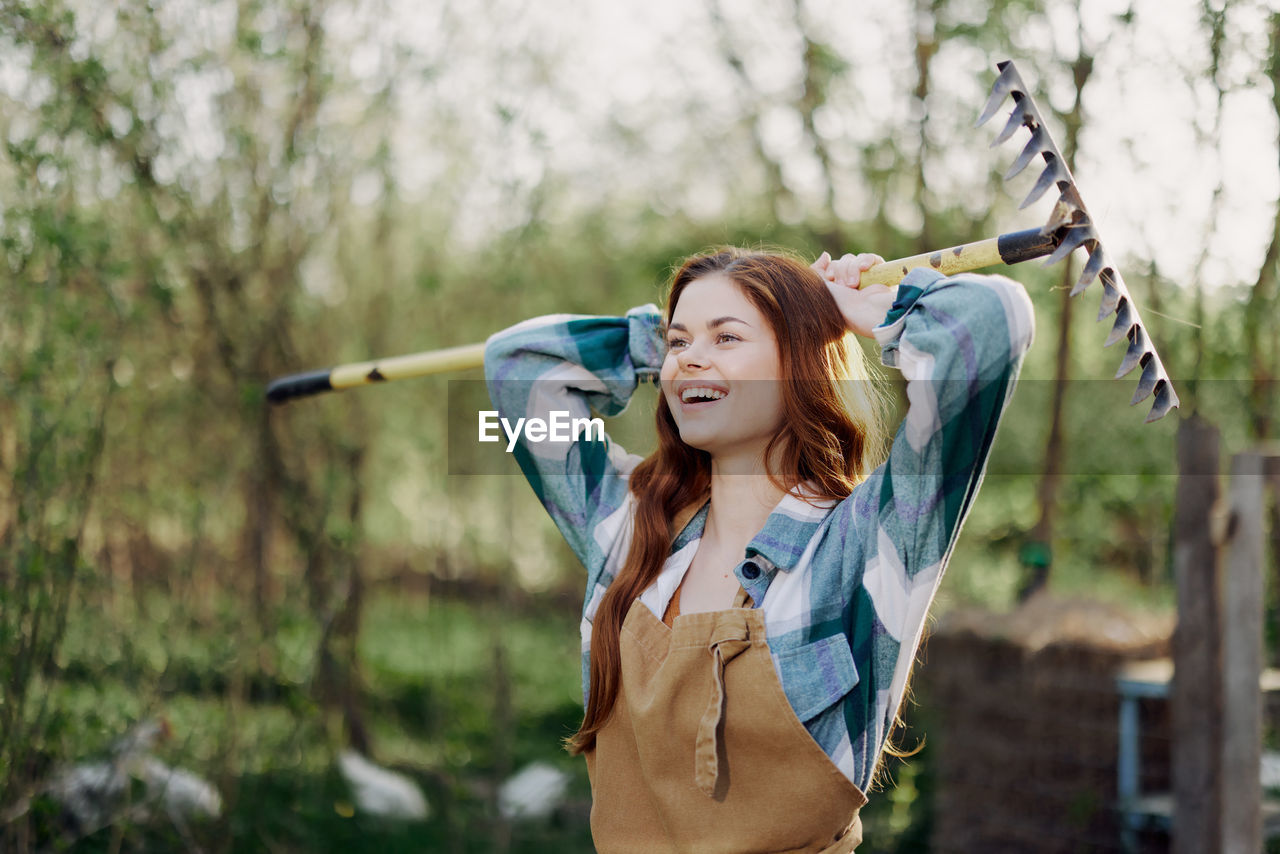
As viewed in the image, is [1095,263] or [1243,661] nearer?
[1095,263]

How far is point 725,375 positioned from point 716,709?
50 cm

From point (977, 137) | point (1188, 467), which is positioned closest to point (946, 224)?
point (977, 137)

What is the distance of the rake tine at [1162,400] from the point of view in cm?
146

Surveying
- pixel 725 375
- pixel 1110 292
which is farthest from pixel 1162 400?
pixel 725 375

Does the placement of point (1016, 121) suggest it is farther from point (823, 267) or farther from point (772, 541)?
point (772, 541)

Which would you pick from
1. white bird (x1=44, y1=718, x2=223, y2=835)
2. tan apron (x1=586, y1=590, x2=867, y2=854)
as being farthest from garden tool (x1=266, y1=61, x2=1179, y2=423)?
white bird (x1=44, y1=718, x2=223, y2=835)

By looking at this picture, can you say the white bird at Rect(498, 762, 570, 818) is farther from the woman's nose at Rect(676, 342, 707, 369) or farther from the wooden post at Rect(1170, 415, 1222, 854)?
the woman's nose at Rect(676, 342, 707, 369)

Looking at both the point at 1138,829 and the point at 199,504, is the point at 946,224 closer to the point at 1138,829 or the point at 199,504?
the point at 1138,829

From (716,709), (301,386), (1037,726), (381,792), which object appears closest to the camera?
(716,709)

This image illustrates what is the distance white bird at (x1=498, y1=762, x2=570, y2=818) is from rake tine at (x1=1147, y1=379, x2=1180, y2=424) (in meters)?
3.65

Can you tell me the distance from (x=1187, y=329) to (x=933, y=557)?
260 centimetres

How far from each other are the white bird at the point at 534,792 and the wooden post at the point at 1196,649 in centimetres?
262

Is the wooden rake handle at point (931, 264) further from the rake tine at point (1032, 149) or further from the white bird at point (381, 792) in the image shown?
the white bird at point (381, 792)

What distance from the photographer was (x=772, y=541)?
1521 millimetres
